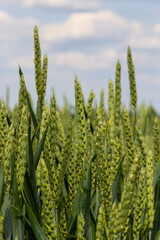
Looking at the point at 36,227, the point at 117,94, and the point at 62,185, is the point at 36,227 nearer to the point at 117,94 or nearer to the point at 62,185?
the point at 62,185

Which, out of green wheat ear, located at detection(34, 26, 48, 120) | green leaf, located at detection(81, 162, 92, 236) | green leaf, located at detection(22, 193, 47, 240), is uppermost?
green wheat ear, located at detection(34, 26, 48, 120)

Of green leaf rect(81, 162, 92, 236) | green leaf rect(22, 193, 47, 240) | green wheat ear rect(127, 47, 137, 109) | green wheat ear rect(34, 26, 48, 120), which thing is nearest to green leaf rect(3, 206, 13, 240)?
green leaf rect(22, 193, 47, 240)

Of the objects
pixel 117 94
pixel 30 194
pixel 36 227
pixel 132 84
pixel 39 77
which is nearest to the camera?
pixel 36 227

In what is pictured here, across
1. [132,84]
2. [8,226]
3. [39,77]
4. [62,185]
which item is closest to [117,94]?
[132,84]

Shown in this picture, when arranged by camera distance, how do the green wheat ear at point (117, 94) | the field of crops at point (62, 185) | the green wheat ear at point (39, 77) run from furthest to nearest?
the green wheat ear at point (117, 94) → the green wheat ear at point (39, 77) → the field of crops at point (62, 185)

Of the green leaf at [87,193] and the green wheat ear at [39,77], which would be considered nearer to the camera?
the green leaf at [87,193]

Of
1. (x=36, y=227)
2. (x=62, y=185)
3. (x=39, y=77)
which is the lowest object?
(x=36, y=227)

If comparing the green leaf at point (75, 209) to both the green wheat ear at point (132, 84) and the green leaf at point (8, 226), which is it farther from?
the green wheat ear at point (132, 84)

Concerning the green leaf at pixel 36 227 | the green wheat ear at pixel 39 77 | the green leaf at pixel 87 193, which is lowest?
the green leaf at pixel 36 227

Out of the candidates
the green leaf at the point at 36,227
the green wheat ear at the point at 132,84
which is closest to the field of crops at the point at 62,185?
the green leaf at the point at 36,227

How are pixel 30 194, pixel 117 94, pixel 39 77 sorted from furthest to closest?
1. pixel 117 94
2. pixel 39 77
3. pixel 30 194

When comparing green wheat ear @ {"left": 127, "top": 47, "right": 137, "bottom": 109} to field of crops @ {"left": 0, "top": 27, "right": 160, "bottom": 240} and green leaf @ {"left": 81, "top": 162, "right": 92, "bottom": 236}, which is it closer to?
field of crops @ {"left": 0, "top": 27, "right": 160, "bottom": 240}

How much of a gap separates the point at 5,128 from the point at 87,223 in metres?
0.40

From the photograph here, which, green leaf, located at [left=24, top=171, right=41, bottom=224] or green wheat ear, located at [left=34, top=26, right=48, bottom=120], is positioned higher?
green wheat ear, located at [left=34, top=26, right=48, bottom=120]
